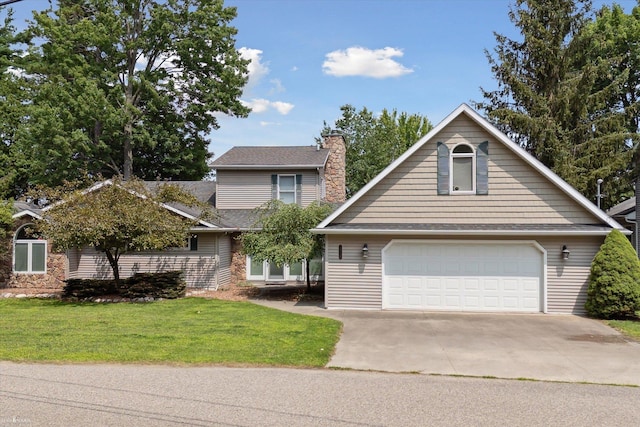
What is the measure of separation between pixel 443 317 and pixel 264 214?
7785 millimetres

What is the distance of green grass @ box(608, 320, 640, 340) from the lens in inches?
449

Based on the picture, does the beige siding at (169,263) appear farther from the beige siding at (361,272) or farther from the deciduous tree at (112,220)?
the beige siding at (361,272)

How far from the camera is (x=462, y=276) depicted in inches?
582

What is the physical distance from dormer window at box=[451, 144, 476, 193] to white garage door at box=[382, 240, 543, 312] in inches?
69.3

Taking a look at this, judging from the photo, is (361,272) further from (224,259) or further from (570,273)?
(224,259)

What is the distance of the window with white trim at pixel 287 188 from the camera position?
23.1 metres

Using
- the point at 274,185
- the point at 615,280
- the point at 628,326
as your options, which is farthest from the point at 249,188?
the point at 628,326

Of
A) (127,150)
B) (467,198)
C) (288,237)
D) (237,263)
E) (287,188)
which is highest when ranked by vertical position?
(127,150)

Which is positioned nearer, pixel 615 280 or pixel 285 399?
pixel 285 399

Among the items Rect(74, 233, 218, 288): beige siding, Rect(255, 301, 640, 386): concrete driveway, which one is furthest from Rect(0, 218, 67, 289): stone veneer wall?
Rect(255, 301, 640, 386): concrete driveway

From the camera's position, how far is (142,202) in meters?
16.2

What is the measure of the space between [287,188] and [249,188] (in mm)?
1855

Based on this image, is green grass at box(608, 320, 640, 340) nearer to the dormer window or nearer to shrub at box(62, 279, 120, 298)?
the dormer window

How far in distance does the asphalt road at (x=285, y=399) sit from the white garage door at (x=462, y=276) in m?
7.06
